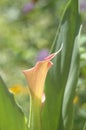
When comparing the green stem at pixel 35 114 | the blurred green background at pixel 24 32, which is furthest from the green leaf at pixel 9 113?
the blurred green background at pixel 24 32

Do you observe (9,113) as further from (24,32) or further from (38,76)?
(24,32)

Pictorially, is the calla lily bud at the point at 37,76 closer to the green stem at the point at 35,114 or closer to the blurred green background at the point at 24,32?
the green stem at the point at 35,114

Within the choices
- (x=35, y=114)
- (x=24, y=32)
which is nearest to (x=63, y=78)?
(x=35, y=114)

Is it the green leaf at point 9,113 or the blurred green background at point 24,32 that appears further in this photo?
the blurred green background at point 24,32

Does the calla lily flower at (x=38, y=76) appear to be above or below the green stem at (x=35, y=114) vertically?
above

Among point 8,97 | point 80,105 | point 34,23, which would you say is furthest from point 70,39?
point 34,23
